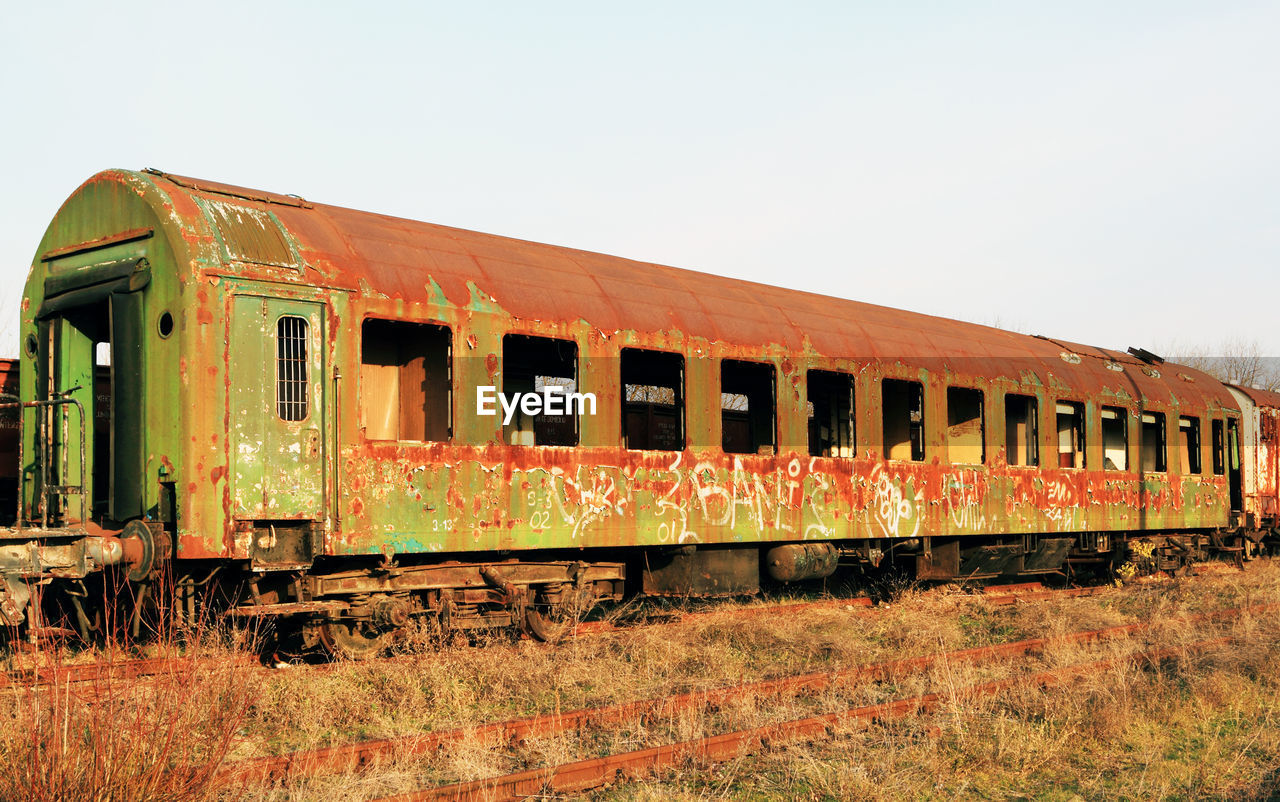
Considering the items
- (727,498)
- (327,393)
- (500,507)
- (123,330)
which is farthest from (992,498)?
(123,330)

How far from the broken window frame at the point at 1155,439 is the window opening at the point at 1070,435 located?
1.70m

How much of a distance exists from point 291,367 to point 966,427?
893cm

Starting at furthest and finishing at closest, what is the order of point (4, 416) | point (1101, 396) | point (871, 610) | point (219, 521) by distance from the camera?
point (1101, 396) → point (871, 610) → point (4, 416) → point (219, 521)

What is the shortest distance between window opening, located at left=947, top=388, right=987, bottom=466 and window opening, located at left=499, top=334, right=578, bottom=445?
492 cm

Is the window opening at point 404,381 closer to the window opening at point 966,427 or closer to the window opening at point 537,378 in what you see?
the window opening at point 537,378

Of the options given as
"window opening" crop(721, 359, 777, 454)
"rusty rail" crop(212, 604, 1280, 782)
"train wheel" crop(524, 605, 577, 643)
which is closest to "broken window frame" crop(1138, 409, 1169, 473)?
"window opening" crop(721, 359, 777, 454)

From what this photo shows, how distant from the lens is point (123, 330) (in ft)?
27.2

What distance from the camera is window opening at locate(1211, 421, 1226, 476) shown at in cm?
1883

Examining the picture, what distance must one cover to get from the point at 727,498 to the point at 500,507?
2.67 meters

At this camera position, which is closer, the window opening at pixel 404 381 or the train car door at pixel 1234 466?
the window opening at pixel 404 381

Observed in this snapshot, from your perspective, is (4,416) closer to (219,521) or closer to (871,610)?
(219,521)

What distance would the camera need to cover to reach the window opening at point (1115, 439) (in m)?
16.5

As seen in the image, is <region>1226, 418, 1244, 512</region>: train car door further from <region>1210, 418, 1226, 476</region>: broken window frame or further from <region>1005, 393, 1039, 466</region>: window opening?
<region>1005, 393, 1039, 466</region>: window opening

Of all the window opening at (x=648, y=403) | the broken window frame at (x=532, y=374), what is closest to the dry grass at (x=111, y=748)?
the broken window frame at (x=532, y=374)
